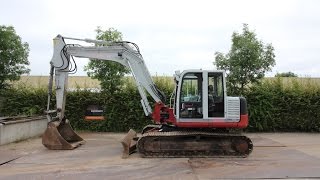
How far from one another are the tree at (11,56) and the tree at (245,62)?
28.0 ft

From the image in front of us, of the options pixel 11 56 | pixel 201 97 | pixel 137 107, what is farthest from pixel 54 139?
pixel 11 56

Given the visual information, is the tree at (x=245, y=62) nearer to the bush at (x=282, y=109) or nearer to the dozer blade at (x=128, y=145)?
the bush at (x=282, y=109)

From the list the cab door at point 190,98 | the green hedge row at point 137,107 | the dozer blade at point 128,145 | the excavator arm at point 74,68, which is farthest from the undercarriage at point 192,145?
the green hedge row at point 137,107

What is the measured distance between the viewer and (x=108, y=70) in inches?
757

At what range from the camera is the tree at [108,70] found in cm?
1919

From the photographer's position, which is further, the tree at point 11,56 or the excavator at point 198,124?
the tree at point 11,56

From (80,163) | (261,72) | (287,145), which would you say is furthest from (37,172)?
(261,72)

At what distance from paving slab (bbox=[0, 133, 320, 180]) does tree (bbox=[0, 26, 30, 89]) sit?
603 centimetres

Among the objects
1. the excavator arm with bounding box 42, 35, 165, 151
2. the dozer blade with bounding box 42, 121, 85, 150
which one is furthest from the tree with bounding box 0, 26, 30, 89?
the dozer blade with bounding box 42, 121, 85, 150

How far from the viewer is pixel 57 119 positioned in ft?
44.8

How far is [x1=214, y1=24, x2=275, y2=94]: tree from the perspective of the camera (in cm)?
1925

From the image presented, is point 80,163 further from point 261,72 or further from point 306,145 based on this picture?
point 261,72

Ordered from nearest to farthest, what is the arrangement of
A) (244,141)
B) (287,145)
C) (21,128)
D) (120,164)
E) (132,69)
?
(120,164)
(244,141)
(132,69)
(287,145)
(21,128)

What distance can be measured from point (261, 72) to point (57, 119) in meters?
9.68
